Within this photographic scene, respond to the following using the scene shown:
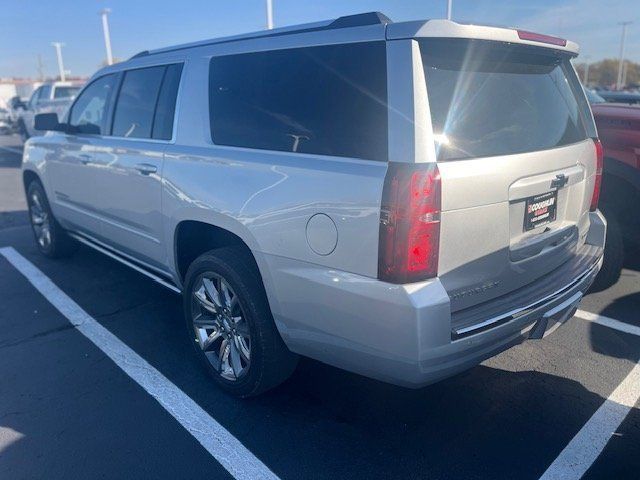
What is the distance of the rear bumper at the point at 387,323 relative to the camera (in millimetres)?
2285

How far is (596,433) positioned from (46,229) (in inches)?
214

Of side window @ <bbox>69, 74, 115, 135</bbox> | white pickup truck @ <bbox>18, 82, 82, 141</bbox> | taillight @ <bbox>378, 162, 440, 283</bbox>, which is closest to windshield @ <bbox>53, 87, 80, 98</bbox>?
white pickup truck @ <bbox>18, 82, 82, 141</bbox>

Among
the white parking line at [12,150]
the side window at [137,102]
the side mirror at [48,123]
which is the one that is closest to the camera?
the side window at [137,102]

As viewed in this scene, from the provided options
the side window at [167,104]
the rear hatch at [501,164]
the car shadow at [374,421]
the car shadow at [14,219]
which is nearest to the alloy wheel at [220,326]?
the car shadow at [374,421]

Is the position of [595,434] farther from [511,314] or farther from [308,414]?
[308,414]

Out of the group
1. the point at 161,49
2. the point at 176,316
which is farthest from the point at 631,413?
the point at 161,49

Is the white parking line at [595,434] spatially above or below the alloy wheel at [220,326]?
below

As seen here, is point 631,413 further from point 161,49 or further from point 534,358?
point 161,49

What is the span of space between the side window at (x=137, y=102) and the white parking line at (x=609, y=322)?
3.53m

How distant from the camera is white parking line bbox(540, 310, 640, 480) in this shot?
260cm

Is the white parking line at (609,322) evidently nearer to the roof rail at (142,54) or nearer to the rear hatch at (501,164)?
the rear hatch at (501,164)

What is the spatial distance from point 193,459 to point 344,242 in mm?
1344

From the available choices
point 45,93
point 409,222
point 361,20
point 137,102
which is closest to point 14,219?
point 137,102

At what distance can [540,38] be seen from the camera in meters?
2.83
